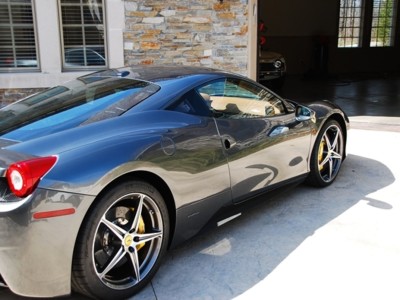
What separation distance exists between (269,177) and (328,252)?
0.79 meters

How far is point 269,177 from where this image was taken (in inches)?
151

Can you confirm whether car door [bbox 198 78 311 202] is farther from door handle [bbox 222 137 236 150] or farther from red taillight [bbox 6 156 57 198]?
red taillight [bbox 6 156 57 198]

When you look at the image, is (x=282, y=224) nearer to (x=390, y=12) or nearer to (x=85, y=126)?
(x=85, y=126)

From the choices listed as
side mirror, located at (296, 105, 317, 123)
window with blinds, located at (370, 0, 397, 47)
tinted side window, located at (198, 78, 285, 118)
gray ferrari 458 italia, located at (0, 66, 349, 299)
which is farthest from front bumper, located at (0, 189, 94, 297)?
window with blinds, located at (370, 0, 397, 47)

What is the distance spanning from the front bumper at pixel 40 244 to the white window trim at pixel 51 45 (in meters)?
5.20

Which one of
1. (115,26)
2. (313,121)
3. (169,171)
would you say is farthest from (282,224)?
(115,26)

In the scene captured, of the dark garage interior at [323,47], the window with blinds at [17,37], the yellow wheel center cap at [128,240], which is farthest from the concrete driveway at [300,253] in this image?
the dark garage interior at [323,47]

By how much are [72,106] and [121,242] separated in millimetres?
1021

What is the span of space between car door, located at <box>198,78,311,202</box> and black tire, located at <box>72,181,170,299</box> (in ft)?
2.53

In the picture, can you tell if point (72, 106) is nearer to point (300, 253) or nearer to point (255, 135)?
point (255, 135)

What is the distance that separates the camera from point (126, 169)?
8.56 feet

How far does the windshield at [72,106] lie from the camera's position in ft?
9.16

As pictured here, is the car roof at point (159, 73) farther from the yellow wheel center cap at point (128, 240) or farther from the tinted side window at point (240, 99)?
the yellow wheel center cap at point (128, 240)

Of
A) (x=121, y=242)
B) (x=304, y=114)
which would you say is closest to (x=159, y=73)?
(x=121, y=242)
